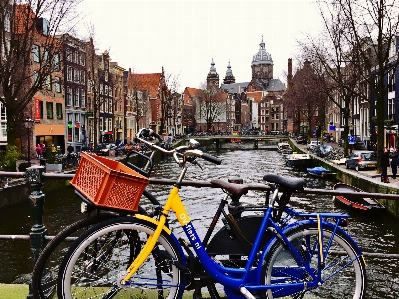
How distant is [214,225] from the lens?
310 cm

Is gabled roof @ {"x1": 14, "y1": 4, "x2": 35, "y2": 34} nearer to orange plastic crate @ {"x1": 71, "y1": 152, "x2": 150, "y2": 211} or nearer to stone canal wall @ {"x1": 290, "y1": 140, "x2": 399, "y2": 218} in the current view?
stone canal wall @ {"x1": 290, "y1": 140, "x2": 399, "y2": 218}

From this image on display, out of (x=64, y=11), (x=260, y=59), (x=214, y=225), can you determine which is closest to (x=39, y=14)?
(x=64, y=11)

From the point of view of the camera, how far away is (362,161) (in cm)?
2552

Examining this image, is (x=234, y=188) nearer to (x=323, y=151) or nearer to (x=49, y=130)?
(x=323, y=151)

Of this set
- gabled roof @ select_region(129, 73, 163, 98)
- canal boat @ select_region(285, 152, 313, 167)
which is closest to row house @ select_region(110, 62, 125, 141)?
gabled roof @ select_region(129, 73, 163, 98)

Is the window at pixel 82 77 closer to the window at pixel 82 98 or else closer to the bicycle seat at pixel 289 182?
the window at pixel 82 98

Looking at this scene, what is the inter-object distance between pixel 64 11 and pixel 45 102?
17923 mm

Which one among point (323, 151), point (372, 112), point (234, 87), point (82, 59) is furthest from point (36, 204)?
point (234, 87)

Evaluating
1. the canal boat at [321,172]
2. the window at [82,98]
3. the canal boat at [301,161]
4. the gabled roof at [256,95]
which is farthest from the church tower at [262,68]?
the canal boat at [321,172]

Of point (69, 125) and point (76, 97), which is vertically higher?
point (76, 97)

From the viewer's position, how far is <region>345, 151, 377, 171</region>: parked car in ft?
83.1

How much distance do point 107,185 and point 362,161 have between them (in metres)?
25.1

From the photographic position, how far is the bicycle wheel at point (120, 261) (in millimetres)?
2709

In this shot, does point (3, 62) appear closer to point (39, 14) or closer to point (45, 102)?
point (39, 14)
